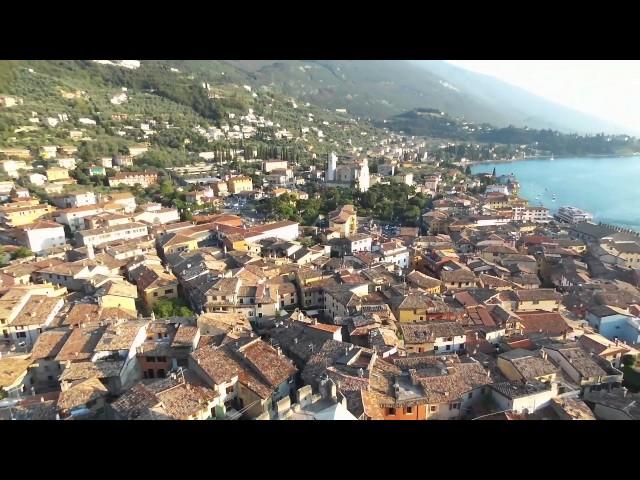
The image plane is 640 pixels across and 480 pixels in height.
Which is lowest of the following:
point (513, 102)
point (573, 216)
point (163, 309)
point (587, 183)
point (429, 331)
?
point (513, 102)

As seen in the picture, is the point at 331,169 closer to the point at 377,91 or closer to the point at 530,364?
the point at 530,364

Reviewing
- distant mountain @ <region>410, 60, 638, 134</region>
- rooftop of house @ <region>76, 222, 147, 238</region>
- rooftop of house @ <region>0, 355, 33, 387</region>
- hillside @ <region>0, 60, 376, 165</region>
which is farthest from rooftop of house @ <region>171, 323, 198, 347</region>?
distant mountain @ <region>410, 60, 638, 134</region>

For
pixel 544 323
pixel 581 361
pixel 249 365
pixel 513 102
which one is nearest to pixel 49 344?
pixel 249 365

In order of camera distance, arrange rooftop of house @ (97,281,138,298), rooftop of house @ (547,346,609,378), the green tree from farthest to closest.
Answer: the green tree < rooftop of house @ (97,281,138,298) < rooftop of house @ (547,346,609,378)

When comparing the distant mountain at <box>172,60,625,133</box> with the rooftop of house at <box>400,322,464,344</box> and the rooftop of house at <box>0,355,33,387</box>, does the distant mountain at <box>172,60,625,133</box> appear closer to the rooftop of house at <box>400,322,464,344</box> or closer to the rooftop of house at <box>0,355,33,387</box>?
the rooftop of house at <box>0,355,33,387</box>
